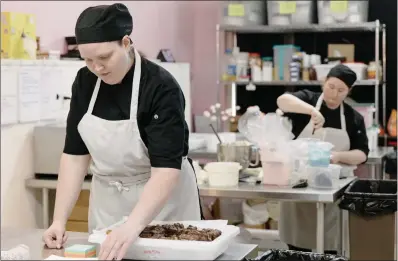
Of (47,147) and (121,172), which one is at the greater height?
(121,172)

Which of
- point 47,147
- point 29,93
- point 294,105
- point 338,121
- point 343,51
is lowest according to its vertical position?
point 47,147

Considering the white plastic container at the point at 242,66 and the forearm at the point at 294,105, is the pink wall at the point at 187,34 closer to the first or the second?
the white plastic container at the point at 242,66

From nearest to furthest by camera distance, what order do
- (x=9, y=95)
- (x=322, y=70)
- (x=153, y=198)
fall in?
(x=153, y=198) < (x=9, y=95) < (x=322, y=70)

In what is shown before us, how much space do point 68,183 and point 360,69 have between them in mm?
3815

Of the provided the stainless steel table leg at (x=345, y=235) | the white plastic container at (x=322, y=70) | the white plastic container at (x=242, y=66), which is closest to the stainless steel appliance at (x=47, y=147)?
the stainless steel table leg at (x=345, y=235)

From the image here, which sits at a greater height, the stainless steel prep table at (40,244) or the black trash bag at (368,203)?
the stainless steel prep table at (40,244)

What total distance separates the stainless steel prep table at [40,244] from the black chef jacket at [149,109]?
29 centimetres

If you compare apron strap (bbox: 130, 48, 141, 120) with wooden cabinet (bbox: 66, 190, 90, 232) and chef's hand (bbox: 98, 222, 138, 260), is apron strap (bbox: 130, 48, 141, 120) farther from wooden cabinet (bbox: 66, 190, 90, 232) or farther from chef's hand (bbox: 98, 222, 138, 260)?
wooden cabinet (bbox: 66, 190, 90, 232)

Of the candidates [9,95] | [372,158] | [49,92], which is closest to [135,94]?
[9,95]

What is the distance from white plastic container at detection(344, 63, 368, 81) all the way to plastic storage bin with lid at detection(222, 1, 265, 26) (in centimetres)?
105

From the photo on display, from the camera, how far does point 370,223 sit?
11.3 ft

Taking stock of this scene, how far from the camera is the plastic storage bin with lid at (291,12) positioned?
5.82 metres

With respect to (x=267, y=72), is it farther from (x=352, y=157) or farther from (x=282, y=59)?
(x=352, y=157)

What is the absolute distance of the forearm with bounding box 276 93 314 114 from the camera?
3.85 metres
